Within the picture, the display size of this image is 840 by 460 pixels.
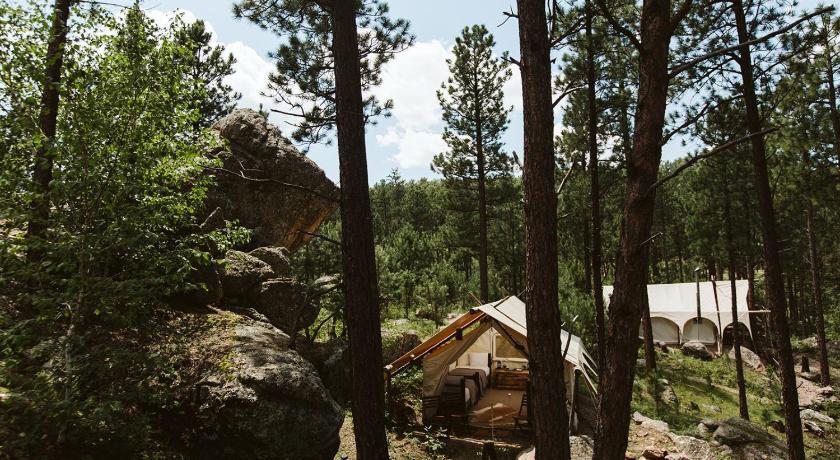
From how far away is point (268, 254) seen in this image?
1014cm

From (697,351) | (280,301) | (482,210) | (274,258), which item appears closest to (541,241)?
(280,301)

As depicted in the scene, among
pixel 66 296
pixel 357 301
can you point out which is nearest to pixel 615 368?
pixel 357 301

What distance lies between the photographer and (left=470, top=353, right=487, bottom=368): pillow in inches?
521

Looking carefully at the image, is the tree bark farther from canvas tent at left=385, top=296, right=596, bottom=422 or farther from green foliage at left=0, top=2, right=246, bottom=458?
green foliage at left=0, top=2, right=246, bottom=458

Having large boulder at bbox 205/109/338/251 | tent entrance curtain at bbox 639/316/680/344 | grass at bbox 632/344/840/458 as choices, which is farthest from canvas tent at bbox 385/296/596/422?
tent entrance curtain at bbox 639/316/680/344

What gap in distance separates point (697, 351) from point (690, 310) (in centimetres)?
285

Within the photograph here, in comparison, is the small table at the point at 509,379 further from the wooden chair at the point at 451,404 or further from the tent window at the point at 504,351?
the wooden chair at the point at 451,404

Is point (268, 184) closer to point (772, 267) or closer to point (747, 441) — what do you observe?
point (772, 267)

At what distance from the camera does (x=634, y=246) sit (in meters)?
3.15

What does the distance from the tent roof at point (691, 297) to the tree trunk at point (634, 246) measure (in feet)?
70.6

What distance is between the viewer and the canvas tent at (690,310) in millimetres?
23500

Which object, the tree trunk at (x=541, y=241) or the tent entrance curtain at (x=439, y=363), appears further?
the tent entrance curtain at (x=439, y=363)

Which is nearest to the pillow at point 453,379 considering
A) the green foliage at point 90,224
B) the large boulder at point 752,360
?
the green foliage at point 90,224

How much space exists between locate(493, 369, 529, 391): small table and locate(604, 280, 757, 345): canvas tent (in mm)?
12407
